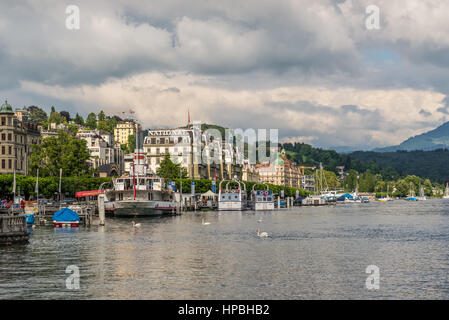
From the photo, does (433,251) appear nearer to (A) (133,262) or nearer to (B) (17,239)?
(A) (133,262)

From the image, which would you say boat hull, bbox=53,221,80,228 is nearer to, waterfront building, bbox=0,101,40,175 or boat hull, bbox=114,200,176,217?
boat hull, bbox=114,200,176,217

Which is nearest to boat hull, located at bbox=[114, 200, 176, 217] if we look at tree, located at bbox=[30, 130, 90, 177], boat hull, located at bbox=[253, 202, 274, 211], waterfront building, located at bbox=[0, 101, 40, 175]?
tree, located at bbox=[30, 130, 90, 177]

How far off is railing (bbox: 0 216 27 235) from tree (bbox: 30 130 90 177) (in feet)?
310

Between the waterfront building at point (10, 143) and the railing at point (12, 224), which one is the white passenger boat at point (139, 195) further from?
the railing at point (12, 224)

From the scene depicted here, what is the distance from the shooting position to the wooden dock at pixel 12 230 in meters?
59.1

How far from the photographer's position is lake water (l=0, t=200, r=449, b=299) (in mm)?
36625

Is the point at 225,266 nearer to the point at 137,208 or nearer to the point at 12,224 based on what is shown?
the point at 12,224

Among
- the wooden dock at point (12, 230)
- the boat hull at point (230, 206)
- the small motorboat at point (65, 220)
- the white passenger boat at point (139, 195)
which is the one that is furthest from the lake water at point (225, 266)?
the boat hull at point (230, 206)

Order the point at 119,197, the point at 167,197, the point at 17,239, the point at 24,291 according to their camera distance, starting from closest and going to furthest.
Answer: the point at 24,291
the point at 17,239
the point at 119,197
the point at 167,197
